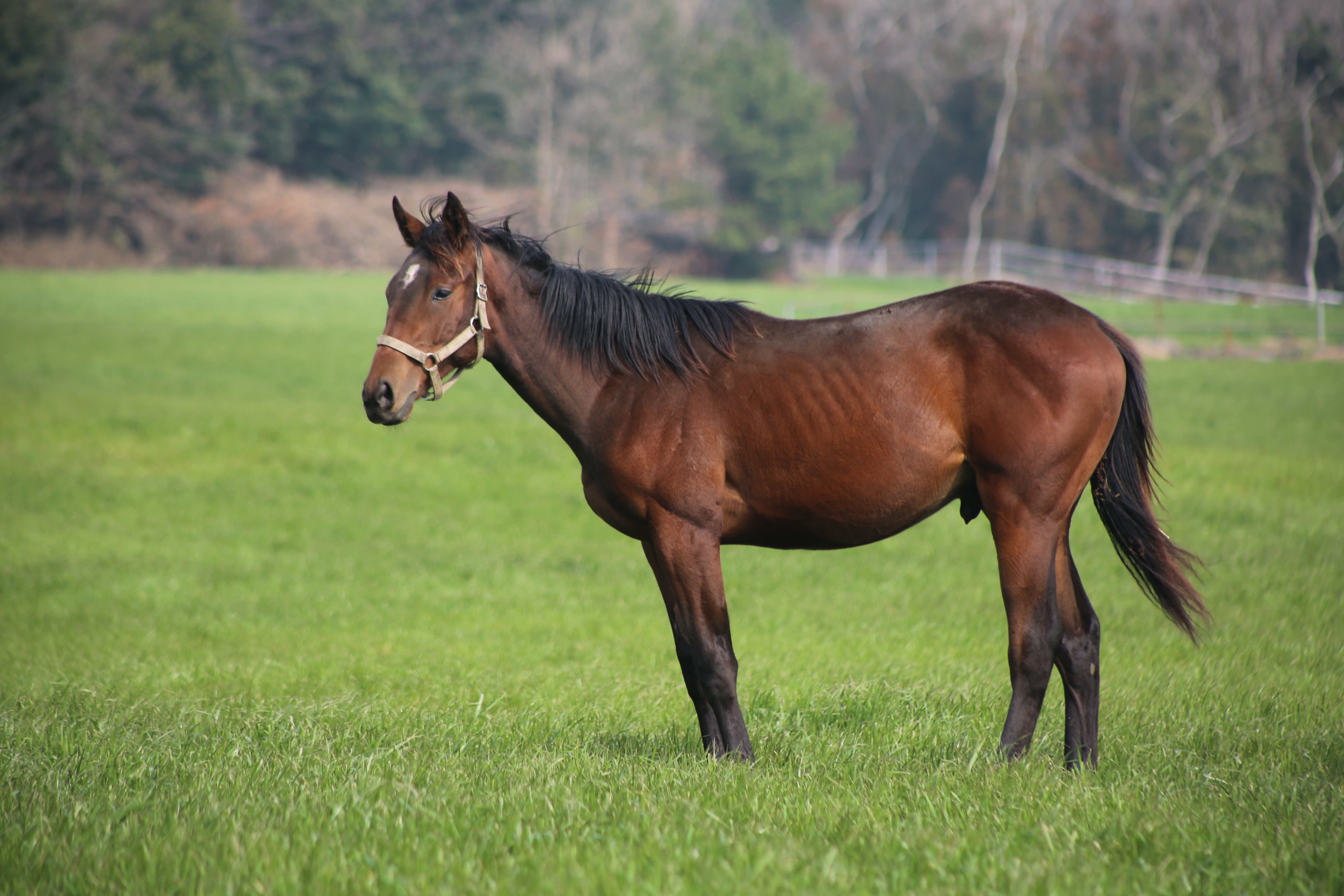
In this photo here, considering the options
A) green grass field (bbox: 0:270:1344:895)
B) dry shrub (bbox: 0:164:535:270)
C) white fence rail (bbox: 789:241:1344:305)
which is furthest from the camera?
dry shrub (bbox: 0:164:535:270)

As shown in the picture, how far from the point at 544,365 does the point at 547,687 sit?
2.48 meters

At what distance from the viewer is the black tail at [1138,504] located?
4516mm

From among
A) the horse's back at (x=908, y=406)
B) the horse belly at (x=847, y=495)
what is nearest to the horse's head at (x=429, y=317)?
the horse's back at (x=908, y=406)

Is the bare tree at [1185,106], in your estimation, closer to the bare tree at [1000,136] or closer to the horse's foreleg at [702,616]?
the bare tree at [1000,136]

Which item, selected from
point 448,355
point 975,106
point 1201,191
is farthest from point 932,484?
point 975,106

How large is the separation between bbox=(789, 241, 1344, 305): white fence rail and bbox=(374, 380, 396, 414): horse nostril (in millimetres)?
19218

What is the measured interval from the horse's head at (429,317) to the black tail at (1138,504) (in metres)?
2.50

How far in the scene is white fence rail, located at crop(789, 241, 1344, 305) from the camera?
90.1 ft

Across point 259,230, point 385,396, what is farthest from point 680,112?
point 385,396

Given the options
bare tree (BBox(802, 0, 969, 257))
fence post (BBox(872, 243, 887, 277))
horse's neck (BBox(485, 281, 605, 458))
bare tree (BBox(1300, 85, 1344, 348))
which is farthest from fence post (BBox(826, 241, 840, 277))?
horse's neck (BBox(485, 281, 605, 458))

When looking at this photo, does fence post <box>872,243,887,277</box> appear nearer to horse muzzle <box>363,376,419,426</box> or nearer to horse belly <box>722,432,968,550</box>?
horse belly <box>722,432,968,550</box>

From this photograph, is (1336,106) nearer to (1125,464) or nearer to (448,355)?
(1125,464)

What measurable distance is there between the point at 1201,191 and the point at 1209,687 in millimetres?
36138

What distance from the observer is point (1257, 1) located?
32531mm
